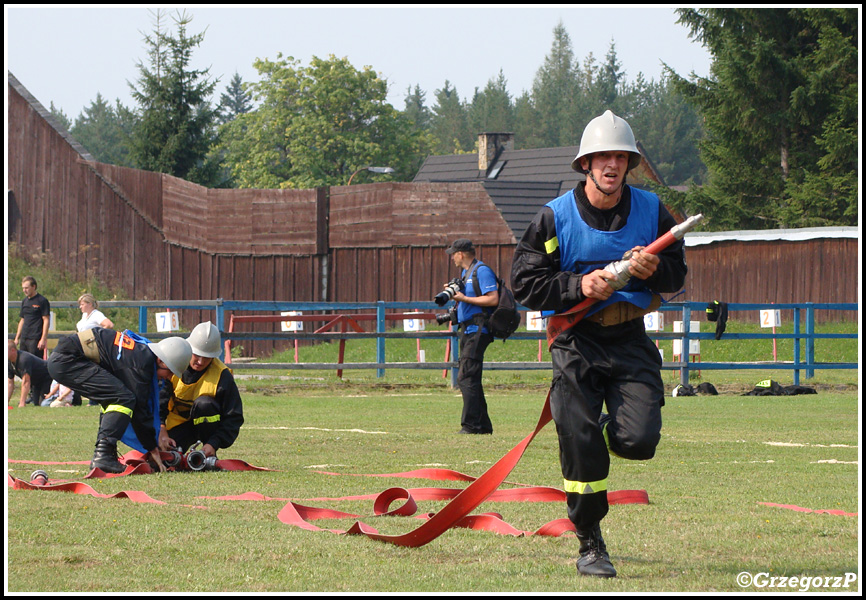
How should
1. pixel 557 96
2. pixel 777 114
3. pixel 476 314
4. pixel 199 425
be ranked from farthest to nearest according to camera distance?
1. pixel 557 96
2. pixel 777 114
3. pixel 476 314
4. pixel 199 425

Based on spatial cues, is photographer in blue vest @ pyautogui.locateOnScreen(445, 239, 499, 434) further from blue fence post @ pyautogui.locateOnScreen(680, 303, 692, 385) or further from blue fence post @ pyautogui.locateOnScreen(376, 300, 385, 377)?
blue fence post @ pyautogui.locateOnScreen(680, 303, 692, 385)

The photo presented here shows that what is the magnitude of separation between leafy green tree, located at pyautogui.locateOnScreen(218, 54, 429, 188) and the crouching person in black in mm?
60259

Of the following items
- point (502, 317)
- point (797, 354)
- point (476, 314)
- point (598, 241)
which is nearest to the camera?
point (598, 241)

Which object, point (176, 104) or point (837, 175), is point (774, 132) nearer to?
point (837, 175)

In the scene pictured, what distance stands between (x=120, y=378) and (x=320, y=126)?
62.6 meters

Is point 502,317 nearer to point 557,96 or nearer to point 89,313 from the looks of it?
point 89,313

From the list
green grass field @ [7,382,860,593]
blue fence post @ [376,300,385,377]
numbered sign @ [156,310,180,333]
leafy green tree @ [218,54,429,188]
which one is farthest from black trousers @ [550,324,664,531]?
leafy green tree @ [218,54,429,188]

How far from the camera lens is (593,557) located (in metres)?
5.35

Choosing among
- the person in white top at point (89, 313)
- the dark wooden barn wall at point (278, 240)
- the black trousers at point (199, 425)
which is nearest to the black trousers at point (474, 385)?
the black trousers at point (199, 425)

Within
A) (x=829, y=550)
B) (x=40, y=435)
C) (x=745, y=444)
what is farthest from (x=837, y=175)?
(x=829, y=550)

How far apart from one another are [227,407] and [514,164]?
46.9 metres

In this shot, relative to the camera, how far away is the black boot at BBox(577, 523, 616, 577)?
5.25 m

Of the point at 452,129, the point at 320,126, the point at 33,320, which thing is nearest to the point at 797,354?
the point at 33,320

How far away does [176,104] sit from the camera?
1737 inches
